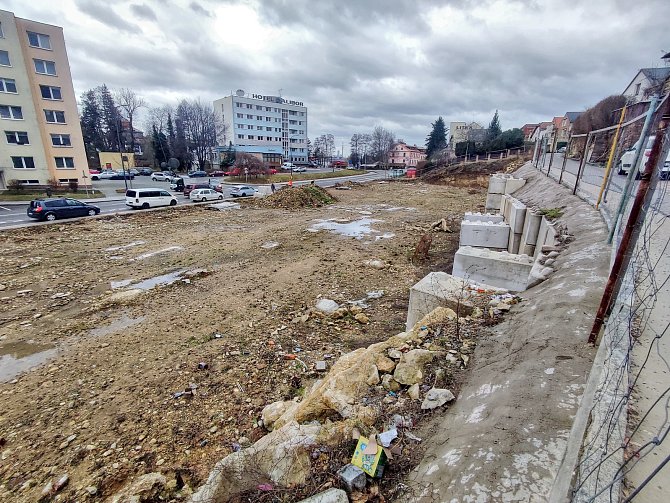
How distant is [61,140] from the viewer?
33.1 meters

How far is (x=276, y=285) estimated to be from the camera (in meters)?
9.48

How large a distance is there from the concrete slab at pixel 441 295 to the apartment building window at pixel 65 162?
4154 cm

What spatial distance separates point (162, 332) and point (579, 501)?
23.7 feet

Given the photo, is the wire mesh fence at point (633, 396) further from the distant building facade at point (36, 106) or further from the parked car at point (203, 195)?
the distant building facade at point (36, 106)

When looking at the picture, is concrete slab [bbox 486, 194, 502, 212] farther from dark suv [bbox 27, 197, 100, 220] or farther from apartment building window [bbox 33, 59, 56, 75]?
apartment building window [bbox 33, 59, 56, 75]

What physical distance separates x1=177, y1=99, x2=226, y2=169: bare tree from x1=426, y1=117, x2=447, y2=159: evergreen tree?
1899 inches

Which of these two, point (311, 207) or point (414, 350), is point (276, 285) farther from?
point (311, 207)

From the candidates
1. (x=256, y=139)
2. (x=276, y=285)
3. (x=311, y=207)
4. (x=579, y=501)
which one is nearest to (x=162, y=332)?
(x=276, y=285)

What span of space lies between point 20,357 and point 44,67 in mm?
39023

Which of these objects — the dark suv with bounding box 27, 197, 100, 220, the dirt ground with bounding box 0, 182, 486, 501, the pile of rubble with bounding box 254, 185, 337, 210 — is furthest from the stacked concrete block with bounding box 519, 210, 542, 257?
the dark suv with bounding box 27, 197, 100, 220

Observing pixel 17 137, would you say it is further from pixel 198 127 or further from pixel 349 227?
pixel 198 127

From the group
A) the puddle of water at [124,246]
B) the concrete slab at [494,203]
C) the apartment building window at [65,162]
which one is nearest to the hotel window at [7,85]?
the apartment building window at [65,162]

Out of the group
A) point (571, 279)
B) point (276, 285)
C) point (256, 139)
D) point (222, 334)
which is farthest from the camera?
point (256, 139)

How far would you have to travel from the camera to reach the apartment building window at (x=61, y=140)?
32.7m
